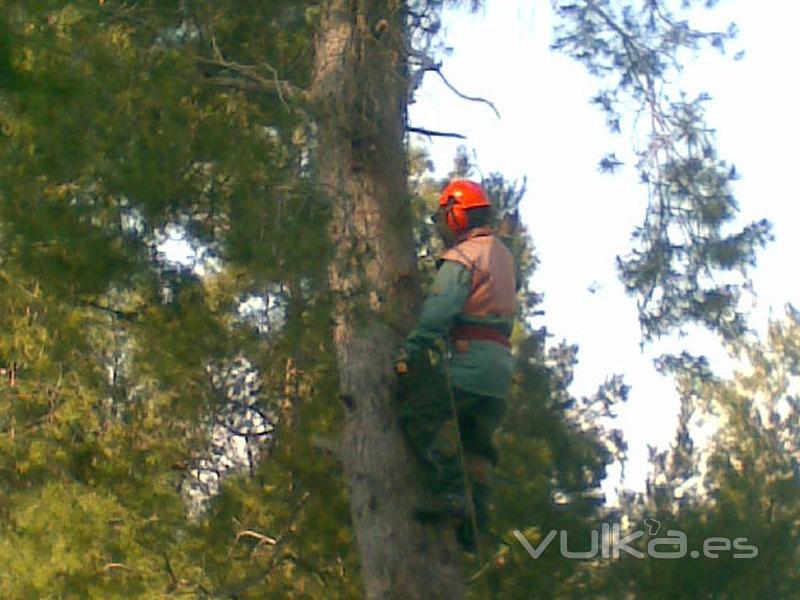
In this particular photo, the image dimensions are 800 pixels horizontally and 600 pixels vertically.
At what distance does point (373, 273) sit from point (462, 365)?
0.51 m

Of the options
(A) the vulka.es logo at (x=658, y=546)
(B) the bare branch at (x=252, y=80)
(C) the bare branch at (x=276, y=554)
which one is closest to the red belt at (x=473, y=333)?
(B) the bare branch at (x=252, y=80)

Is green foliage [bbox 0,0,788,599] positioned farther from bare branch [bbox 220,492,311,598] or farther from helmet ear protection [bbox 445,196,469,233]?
helmet ear protection [bbox 445,196,469,233]

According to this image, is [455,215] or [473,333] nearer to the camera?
[473,333]

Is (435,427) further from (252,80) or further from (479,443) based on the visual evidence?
(252,80)

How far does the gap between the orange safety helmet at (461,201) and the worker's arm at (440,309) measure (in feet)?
1.29

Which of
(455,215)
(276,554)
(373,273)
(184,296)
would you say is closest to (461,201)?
(455,215)

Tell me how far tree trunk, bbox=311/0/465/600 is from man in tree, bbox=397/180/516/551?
114 millimetres

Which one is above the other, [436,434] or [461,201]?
[461,201]

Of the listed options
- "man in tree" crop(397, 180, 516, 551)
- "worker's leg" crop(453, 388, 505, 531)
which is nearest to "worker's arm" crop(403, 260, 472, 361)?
"man in tree" crop(397, 180, 516, 551)

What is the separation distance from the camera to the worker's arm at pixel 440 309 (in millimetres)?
5766

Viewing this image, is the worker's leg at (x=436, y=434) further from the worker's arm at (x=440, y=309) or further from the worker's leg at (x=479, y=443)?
the worker's leg at (x=479, y=443)

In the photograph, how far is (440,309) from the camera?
5.78 m

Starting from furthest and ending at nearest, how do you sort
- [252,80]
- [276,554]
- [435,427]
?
[276,554] < [252,80] < [435,427]

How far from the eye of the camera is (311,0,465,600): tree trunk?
5785 millimetres
